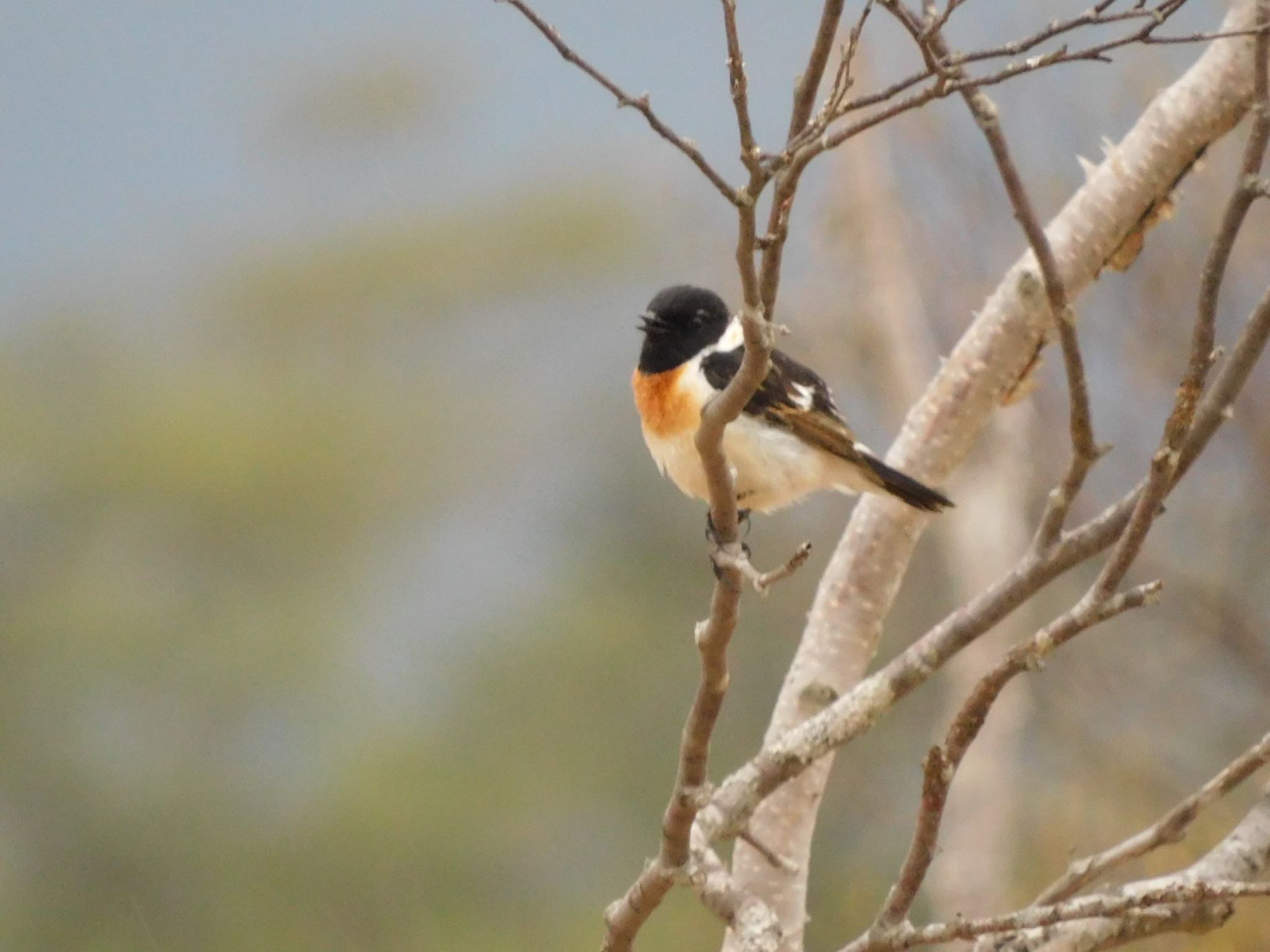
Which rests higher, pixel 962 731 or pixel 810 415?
pixel 810 415

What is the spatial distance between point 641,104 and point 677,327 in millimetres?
1154

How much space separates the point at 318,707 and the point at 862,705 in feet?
18.7

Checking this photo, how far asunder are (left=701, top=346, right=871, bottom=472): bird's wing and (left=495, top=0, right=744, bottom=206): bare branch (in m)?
0.98

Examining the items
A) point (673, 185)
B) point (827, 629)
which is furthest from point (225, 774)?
point (827, 629)

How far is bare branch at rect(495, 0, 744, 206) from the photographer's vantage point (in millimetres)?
1051

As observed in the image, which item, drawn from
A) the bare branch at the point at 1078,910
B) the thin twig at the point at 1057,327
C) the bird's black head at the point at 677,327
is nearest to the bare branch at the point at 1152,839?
the bare branch at the point at 1078,910

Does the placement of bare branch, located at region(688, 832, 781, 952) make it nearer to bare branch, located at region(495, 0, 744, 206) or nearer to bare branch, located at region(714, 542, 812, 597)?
bare branch, located at region(714, 542, 812, 597)

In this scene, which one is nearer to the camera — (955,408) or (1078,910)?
(1078,910)

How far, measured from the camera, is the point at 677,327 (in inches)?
88.5

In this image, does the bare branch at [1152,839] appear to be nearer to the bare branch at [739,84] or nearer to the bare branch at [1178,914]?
the bare branch at [1178,914]

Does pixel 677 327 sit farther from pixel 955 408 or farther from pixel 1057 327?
pixel 1057 327

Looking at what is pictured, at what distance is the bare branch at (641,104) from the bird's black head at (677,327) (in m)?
1.03

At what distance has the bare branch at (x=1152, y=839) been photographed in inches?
57.5

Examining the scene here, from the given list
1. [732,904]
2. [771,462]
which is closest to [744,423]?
[771,462]
